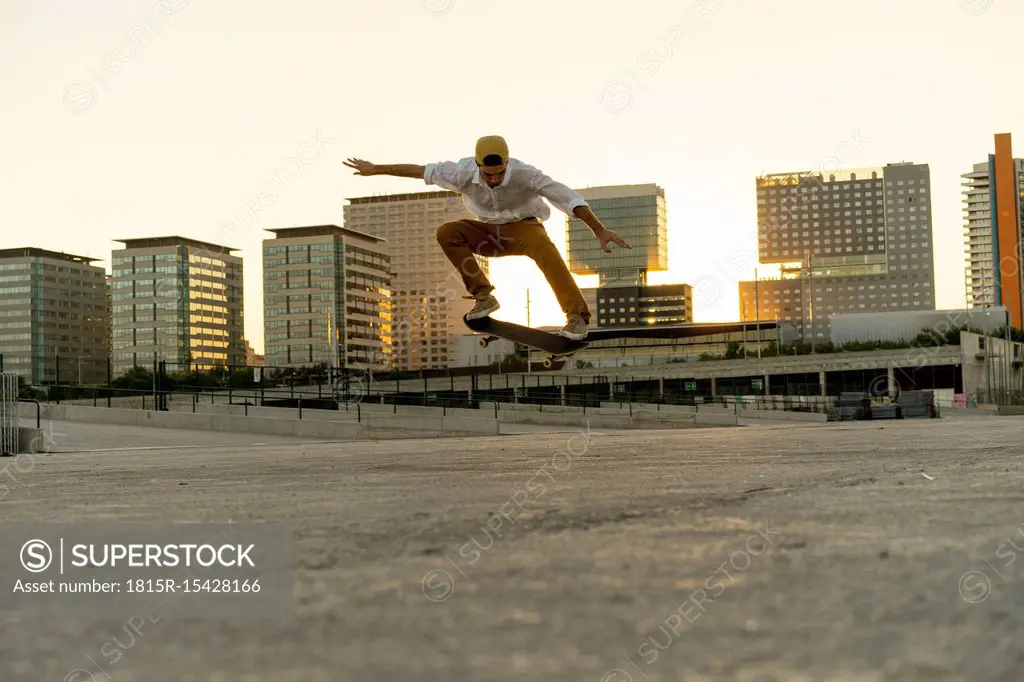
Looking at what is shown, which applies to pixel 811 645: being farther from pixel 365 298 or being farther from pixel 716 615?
pixel 365 298

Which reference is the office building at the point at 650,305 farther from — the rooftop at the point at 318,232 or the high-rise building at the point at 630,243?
the rooftop at the point at 318,232

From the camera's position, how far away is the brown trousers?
33.6ft

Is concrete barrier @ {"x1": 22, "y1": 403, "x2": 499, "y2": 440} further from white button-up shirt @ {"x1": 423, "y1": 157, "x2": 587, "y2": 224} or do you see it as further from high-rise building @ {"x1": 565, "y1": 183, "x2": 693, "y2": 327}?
high-rise building @ {"x1": 565, "y1": 183, "x2": 693, "y2": 327}

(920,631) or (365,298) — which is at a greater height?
(365,298)

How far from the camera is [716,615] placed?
1.35 m

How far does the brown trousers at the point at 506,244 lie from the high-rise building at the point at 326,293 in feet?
522

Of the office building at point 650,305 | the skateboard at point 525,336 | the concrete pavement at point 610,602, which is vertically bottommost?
the concrete pavement at point 610,602

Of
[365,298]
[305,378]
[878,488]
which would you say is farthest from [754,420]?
[365,298]

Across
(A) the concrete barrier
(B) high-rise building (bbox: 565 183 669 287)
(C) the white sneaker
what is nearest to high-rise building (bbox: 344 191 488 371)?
(B) high-rise building (bbox: 565 183 669 287)

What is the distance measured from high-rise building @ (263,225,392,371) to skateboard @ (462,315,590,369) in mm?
157423

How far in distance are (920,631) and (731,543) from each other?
904 mm

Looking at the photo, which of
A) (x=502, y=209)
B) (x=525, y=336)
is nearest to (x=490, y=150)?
(x=502, y=209)

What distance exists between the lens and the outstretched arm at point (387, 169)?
9.54m

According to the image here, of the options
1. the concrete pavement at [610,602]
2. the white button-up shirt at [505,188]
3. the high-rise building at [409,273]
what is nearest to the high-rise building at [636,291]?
the high-rise building at [409,273]
